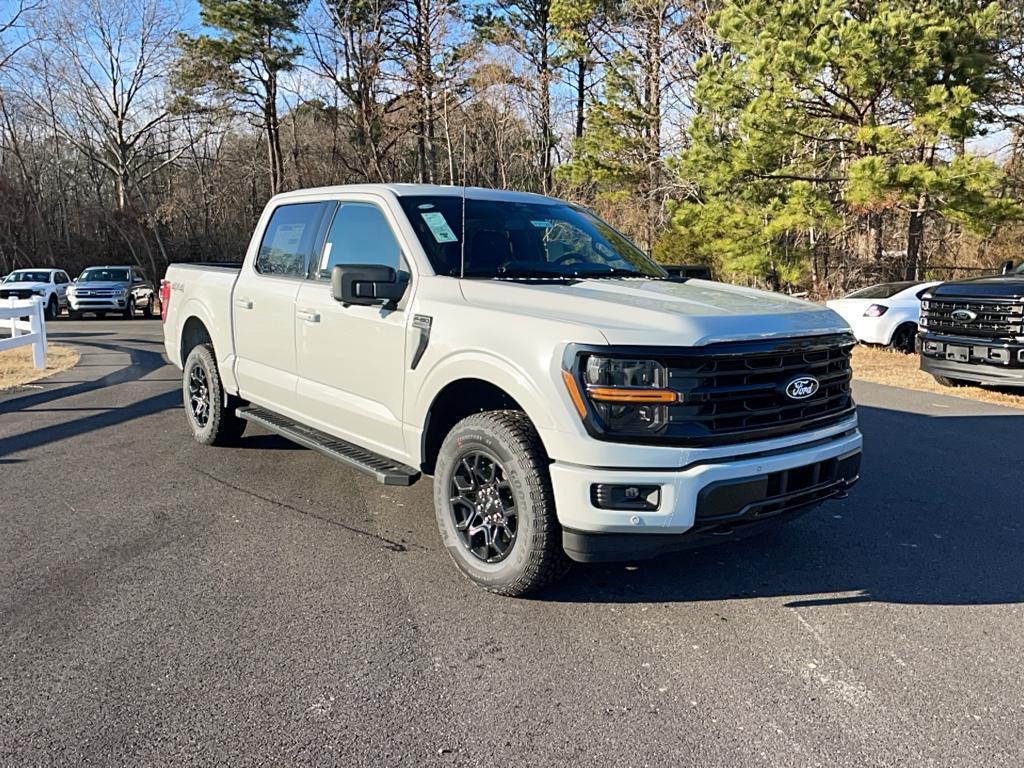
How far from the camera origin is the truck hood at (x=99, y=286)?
25.0 meters

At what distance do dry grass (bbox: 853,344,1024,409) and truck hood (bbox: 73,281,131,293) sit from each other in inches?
863

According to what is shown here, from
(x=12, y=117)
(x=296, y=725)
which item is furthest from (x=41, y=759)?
(x=12, y=117)

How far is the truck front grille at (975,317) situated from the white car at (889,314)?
11.7ft

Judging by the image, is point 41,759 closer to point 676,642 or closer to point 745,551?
point 676,642

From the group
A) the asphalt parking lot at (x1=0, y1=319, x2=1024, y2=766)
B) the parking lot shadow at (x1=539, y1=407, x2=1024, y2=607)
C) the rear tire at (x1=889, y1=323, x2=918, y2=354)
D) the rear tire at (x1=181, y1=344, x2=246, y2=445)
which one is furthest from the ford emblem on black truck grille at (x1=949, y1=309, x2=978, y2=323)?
the rear tire at (x1=181, y1=344, x2=246, y2=445)

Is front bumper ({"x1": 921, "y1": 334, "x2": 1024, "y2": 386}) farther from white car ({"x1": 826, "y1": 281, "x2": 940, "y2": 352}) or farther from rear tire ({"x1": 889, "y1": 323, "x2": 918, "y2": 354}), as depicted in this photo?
rear tire ({"x1": 889, "y1": 323, "x2": 918, "y2": 354})

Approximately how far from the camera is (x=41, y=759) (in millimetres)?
2533

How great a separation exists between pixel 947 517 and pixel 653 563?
215cm

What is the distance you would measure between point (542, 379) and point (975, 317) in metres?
8.13

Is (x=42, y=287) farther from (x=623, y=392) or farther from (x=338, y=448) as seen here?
(x=623, y=392)

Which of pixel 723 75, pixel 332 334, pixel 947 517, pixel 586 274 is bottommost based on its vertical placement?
pixel 947 517

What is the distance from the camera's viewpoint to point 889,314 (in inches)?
541

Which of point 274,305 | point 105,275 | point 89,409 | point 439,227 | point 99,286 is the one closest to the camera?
point 439,227

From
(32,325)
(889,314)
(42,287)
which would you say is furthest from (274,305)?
(42,287)
